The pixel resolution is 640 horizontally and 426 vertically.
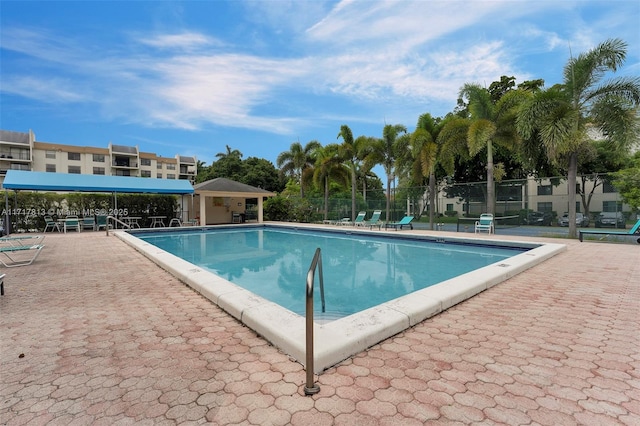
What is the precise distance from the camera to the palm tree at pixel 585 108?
10719 mm

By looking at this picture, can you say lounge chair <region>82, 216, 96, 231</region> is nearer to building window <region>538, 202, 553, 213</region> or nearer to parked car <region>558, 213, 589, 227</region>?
building window <region>538, 202, 553, 213</region>

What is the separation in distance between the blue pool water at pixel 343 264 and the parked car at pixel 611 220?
7.08 meters

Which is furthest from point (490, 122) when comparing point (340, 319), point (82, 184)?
point (82, 184)

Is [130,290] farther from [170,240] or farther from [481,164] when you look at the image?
[481,164]

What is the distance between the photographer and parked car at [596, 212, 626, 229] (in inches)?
523

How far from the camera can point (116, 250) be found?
9.42m

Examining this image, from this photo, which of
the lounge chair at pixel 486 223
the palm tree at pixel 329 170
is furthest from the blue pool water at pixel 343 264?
the palm tree at pixel 329 170

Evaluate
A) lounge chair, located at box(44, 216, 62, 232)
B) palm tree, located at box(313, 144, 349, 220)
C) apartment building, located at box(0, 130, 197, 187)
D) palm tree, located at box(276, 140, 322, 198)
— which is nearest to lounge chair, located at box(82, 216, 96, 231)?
lounge chair, located at box(44, 216, 62, 232)

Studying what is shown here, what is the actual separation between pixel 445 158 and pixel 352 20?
8502 millimetres

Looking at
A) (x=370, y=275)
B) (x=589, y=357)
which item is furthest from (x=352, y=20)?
(x=589, y=357)

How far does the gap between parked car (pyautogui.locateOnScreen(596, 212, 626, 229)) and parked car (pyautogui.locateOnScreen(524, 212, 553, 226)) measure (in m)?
1.83

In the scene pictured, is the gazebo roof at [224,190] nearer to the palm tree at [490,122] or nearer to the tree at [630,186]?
the palm tree at [490,122]

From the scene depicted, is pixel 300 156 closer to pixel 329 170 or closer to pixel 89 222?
pixel 329 170

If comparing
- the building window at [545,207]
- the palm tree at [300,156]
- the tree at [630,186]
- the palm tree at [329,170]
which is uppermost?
the palm tree at [300,156]
